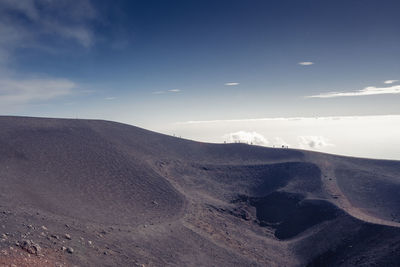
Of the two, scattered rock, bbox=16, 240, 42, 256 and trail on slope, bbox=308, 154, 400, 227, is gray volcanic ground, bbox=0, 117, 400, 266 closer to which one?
scattered rock, bbox=16, 240, 42, 256

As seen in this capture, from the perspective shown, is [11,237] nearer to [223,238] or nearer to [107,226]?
[107,226]

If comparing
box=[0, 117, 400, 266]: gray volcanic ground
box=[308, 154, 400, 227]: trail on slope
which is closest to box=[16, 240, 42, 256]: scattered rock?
box=[0, 117, 400, 266]: gray volcanic ground

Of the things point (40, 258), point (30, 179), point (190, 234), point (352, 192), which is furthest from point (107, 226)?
point (352, 192)

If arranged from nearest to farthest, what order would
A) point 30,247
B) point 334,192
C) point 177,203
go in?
point 30,247 → point 177,203 → point 334,192

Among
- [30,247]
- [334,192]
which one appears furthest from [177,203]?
[334,192]

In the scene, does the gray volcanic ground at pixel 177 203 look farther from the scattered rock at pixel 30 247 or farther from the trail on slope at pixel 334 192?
the trail on slope at pixel 334 192

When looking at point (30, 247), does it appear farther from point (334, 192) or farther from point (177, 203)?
point (334, 192)

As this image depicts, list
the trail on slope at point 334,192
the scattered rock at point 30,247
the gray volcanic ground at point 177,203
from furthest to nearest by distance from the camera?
the trail on slope at point 334,192 < the gray volcanic ground at point 177,203 < the scattered rock at point 30,247

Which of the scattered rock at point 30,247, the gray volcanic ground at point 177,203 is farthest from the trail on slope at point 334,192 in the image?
the scattered rock at point 30,247

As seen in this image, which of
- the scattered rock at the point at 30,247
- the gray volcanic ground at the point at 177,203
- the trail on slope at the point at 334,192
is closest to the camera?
the scattered rock at the point at 30,247
